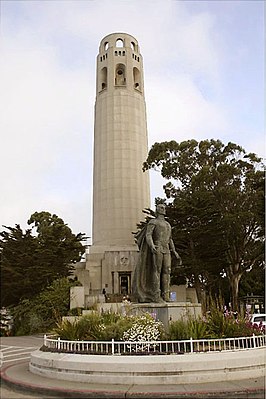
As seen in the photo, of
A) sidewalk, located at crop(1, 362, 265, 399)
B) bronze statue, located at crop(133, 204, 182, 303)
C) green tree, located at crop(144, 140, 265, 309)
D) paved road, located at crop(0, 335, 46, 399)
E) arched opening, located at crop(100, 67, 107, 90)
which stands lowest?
paved road, located at crop(0, 335, 46, 399)

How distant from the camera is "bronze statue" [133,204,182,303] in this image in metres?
11.5

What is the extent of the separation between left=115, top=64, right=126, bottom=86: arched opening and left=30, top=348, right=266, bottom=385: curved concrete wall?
38632mm

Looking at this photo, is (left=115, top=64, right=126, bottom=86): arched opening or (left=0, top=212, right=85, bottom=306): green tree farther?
(left=115, top=64, right=126, bottom=86): arched opening

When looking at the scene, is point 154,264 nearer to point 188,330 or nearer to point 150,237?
point 150,237

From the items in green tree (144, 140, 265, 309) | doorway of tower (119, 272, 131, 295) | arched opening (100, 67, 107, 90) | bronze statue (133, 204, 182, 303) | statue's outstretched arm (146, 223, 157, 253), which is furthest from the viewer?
A: arched opening (100, 67, 107, 90)

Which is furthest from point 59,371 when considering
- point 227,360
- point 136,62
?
point 136,62

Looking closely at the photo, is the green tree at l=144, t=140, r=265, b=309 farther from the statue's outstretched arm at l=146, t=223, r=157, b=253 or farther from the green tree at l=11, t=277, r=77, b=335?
the statue's outstretched arm at l=146, t=223, r=157, b=253

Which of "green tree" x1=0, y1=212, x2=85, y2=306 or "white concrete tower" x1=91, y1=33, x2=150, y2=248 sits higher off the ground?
"white concrete tower" x1=91, y1=33, x2=150, y2=248

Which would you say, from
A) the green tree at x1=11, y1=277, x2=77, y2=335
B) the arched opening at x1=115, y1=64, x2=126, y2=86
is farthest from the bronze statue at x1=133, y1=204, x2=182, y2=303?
the arched opening at x1=115, y1=64, x2=126, y2=86

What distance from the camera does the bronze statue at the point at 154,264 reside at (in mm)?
11484

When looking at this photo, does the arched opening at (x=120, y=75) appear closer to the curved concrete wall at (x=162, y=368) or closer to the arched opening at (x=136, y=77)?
the arched opening at (x=136, y=77)

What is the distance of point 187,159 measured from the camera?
31.5 m

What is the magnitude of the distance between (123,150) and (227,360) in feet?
113

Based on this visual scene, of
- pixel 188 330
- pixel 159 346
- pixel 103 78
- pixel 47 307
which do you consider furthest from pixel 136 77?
pixel 159 346
